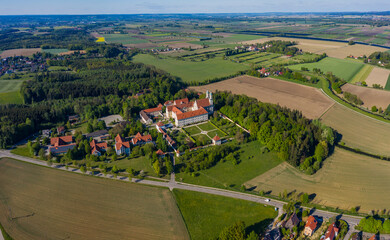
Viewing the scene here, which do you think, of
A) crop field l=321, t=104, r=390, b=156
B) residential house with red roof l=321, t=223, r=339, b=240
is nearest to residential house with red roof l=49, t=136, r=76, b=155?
residential house with red roof l=321, t=223, r=339, b=240

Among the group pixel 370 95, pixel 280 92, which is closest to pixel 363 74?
pixel 370 95

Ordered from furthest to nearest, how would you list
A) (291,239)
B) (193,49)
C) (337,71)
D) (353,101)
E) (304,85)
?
(193,49)
(337,71)
(304,85)
(353,101)
(291,239)

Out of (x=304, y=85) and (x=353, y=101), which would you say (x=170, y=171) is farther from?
(x=304, y=85)

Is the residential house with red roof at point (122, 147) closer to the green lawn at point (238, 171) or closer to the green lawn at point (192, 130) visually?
the green lawn at point (238, 171)

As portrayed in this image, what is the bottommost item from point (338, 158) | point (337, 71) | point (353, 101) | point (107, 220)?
point (107, 220)

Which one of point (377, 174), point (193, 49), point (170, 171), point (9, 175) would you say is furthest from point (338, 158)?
point (193, 49)

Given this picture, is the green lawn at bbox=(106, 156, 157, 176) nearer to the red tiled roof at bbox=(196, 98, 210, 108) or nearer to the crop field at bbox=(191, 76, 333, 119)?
the red tiled roof at bbox=(196, 98, 210, 108)

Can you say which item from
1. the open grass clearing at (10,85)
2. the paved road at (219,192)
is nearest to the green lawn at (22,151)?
the paved road at (219,192)
